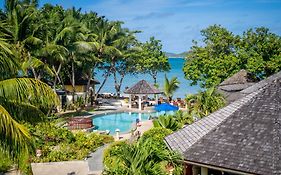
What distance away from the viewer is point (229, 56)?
34906 mm

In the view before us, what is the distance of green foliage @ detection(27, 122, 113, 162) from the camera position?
1941 centimetres

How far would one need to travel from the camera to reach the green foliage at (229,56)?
3170 centimetres

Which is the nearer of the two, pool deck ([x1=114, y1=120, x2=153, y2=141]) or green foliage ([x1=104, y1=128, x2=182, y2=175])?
green foliage ([x1=104, y1=128, x2=182, y2=175])

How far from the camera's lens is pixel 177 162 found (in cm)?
1097

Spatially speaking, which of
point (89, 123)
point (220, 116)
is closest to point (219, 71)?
point (89, 123)

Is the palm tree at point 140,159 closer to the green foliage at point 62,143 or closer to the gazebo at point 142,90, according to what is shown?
the green foliage at point 62,143

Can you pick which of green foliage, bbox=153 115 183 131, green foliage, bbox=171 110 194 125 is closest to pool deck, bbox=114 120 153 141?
green foliage, bbox=171 110 194 125

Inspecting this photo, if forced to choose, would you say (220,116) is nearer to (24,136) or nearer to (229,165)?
(229,165)

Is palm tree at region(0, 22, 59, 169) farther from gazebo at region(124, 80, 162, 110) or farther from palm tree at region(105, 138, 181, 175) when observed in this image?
Answer: gazebo at region(124, 80, 162, 110)

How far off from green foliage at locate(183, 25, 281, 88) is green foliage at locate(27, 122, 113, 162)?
15949 mm

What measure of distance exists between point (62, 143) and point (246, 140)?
13.4 m

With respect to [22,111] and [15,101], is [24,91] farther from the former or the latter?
[22,111]

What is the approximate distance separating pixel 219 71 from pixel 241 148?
26.0 metres

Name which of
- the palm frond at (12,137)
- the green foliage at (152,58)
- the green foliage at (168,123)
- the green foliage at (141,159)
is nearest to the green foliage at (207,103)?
the green foliage at (168,123)
